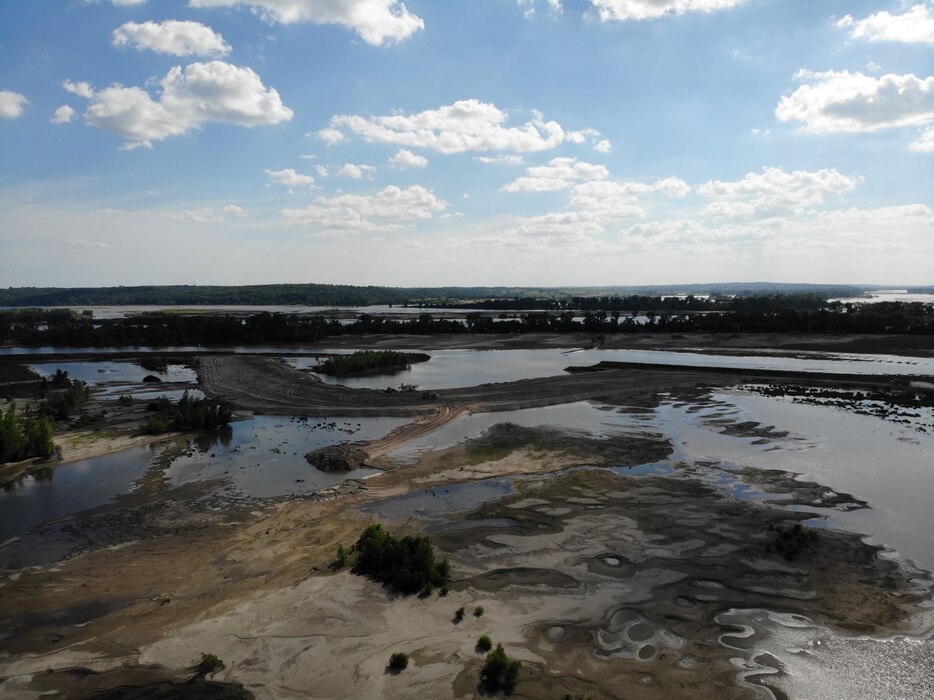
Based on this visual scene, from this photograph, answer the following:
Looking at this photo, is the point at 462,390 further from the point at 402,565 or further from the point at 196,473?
the point at 402,565

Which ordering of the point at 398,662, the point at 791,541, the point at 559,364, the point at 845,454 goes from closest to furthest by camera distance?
the point at 398,662
the point at 791,541
the point at 845,454
the point at 559,364

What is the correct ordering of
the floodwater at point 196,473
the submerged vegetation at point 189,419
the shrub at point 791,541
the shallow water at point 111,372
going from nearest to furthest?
the shrub at point 791,541 < the floodwater at point 196,473 < the submerged vegetation at point 189,419 < the shallow water at point 111,372

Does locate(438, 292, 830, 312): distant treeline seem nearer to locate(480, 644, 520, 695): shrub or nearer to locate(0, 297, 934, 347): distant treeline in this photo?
locate(0, 297, 934, 347): distant treeline

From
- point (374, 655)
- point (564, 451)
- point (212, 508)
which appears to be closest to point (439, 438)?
point (564, 451)

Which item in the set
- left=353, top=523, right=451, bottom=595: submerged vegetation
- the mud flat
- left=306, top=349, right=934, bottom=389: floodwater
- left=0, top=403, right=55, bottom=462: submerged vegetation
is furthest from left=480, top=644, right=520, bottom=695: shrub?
left=306, top=349, right=934, bottom=389: floodwater

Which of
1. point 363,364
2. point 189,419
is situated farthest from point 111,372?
point 189,419

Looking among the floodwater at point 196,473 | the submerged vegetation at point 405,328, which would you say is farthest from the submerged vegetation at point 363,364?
the submerged vegetation at point 405,328

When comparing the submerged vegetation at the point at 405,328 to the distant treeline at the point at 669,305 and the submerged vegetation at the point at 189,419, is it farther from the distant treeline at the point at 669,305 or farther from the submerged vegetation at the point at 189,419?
the submerged vegetation at the point at 189,419
